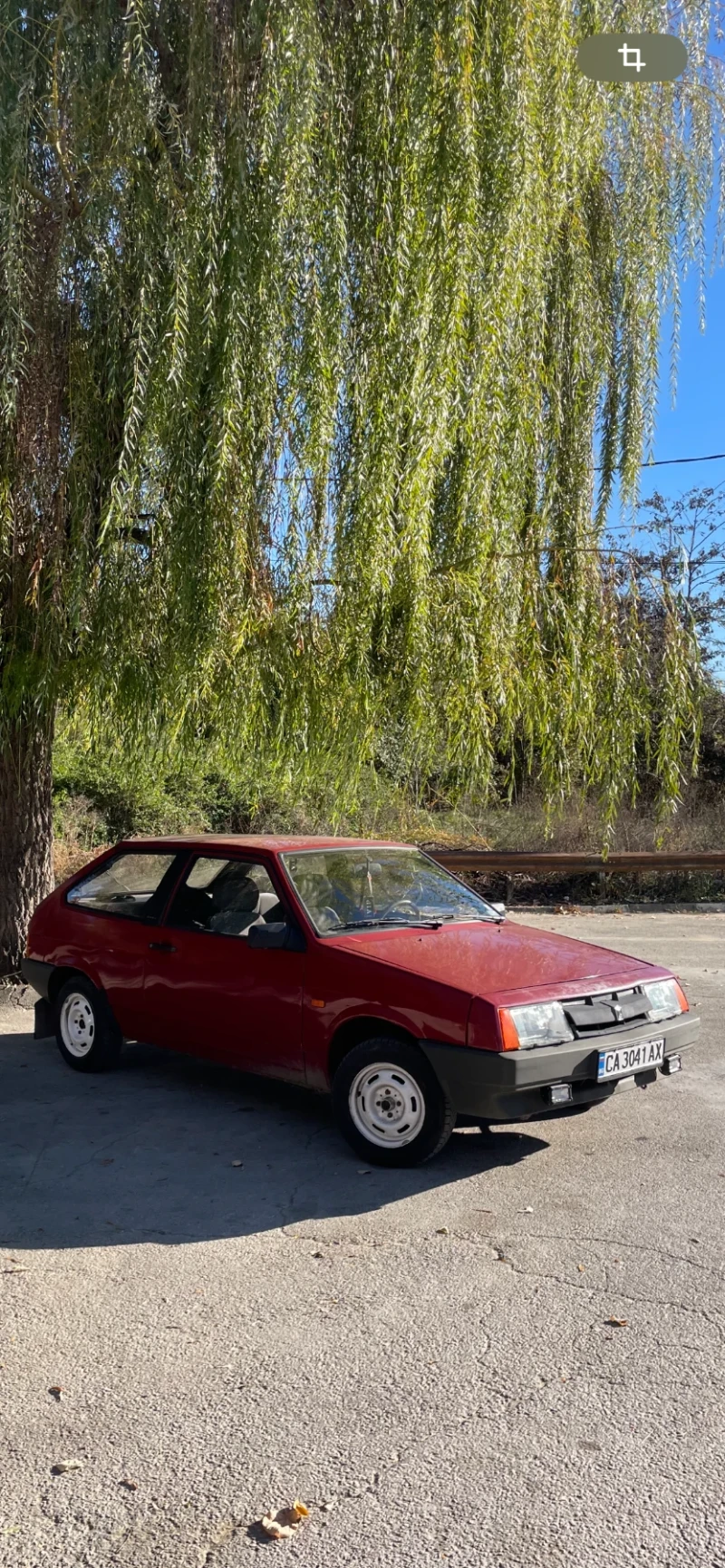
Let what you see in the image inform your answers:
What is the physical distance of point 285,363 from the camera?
274 inches

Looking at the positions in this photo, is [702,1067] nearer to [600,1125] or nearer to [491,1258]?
[600,1125]

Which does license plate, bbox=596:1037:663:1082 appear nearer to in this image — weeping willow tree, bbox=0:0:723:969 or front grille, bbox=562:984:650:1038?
front grille, bbox=562:984:650:1038

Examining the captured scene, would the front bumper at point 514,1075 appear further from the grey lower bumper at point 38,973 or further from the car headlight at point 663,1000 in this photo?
the grey lower bumper at point 38,973

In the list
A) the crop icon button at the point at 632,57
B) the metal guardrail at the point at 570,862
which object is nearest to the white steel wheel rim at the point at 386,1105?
the crop icon button at the point at 632,57

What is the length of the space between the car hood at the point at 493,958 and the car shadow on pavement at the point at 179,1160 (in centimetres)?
89

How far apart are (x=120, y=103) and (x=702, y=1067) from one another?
22.1 ft

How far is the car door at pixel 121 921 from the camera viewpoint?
6.91 metres

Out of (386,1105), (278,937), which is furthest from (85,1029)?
(386,1105)

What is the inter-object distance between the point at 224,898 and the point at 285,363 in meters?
3.11

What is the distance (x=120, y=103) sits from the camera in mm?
6941

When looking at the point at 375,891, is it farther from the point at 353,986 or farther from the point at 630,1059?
the point at 630,1059

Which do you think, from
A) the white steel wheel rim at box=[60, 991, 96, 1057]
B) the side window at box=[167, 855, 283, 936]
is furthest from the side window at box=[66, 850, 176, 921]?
the white steel wheel rim at box=[60, 991, 96, 1057]

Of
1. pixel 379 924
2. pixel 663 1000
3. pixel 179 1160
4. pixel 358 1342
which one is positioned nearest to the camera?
pixel 358 1342

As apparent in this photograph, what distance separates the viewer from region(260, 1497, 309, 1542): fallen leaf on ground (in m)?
2.85
